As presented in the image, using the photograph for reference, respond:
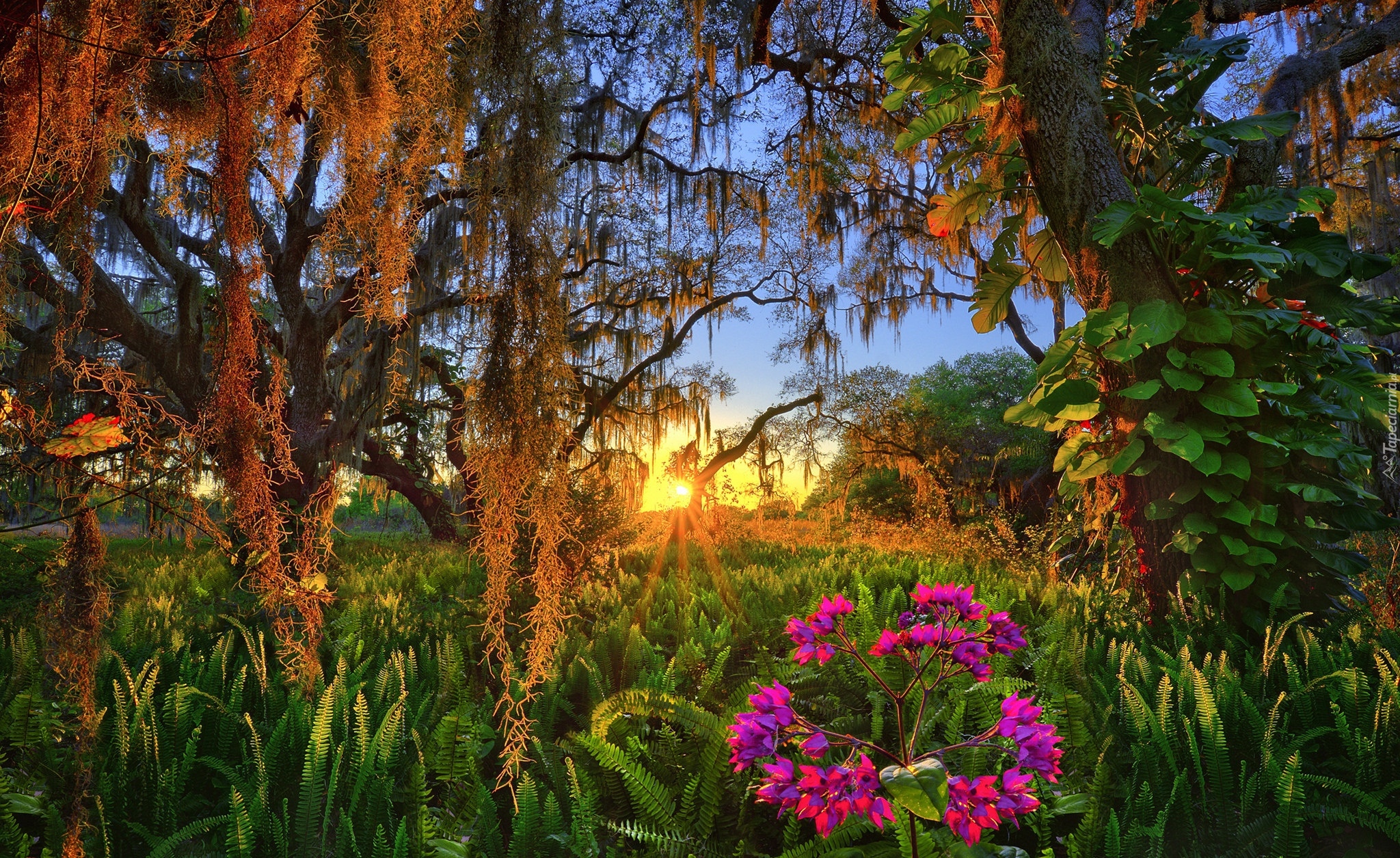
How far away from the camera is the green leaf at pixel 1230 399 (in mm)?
3467

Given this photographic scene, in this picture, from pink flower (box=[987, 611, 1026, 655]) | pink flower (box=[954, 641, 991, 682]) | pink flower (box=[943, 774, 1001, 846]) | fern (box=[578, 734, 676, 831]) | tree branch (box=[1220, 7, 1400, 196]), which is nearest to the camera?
pink flower (box=[943, 774, 1001, 846])

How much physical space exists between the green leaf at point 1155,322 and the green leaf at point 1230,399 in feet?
1.30

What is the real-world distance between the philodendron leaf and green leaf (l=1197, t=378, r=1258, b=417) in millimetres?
3081

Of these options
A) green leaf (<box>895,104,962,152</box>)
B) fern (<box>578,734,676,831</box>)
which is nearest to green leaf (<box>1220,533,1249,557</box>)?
green leaf (<box>895,104,962,152</box>)

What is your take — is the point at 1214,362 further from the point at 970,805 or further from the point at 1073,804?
the point at 970,805

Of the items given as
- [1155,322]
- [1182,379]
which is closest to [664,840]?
[1155,322]

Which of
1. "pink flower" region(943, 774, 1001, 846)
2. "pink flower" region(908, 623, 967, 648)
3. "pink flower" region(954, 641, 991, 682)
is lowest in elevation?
"pink flower" region(943, 774, 1001, 846)

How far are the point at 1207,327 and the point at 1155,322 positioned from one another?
1.35 ft

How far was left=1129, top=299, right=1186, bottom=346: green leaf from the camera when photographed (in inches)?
134

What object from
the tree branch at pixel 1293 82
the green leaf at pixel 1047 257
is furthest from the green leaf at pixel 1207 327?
the tree branch at pixel 1293 82

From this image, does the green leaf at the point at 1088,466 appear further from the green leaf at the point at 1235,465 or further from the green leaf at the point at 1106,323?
the green leaf at the point at 1106,323

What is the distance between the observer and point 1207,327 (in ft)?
11.8

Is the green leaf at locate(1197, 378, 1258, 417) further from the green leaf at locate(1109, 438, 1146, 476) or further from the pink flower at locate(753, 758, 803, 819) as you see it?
the pink flower at locate(753, 758, 803, 819)

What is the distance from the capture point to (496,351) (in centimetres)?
215
